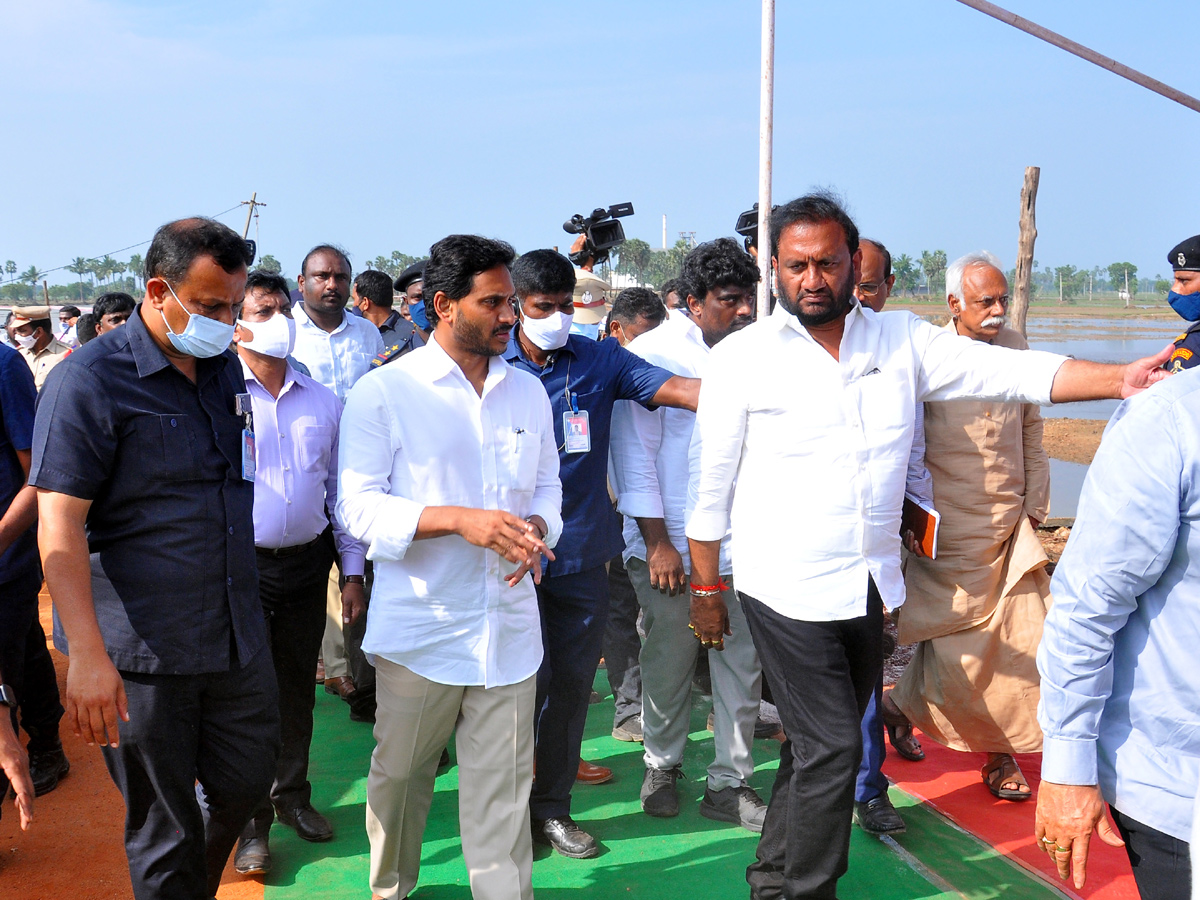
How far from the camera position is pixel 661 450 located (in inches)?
166

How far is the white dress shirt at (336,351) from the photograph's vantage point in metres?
5.56

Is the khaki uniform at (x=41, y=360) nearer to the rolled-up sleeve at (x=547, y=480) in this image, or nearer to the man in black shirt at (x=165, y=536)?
the man in black shirt at (x=165, y=536)

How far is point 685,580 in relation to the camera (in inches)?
159

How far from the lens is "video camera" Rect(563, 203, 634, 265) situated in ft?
21.0

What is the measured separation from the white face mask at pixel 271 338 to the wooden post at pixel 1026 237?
10213 mm

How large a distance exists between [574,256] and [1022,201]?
7497 millimetres

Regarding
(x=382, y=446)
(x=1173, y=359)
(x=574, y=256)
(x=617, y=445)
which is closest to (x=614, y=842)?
(x=617, y=445)

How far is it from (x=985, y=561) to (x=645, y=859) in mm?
1716

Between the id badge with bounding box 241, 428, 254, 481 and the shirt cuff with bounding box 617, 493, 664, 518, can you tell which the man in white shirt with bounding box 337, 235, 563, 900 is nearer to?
the id badge with bounding box 241, 428, 254, 481

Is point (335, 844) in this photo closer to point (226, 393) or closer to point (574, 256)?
point (226, 393)

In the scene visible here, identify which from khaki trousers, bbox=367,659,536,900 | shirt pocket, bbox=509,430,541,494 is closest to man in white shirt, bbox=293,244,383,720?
khaki trousers, bbox=367,659,536,900

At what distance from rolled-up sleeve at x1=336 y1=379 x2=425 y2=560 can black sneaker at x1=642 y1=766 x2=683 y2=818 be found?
181 cm

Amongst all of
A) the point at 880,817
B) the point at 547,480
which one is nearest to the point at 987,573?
the point at 880,817

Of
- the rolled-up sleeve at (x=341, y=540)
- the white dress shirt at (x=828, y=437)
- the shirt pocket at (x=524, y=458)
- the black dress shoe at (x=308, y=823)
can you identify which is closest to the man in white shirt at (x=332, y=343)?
the black dress shoe at (x=308, y=823)
